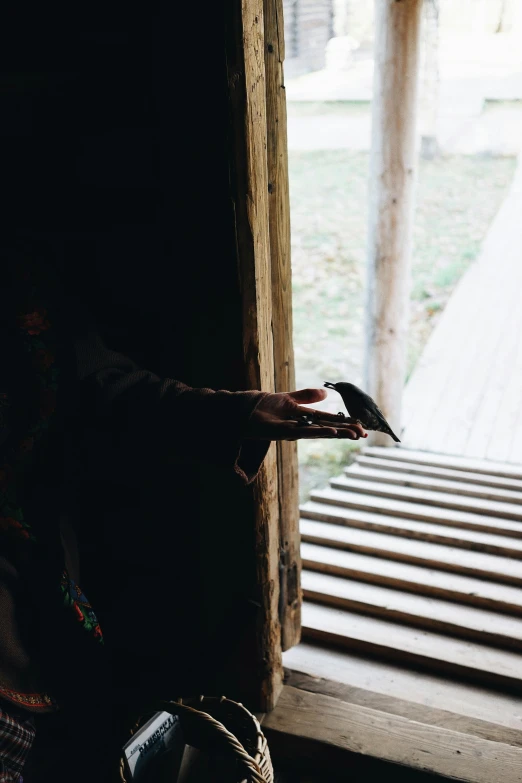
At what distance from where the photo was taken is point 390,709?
180 cm

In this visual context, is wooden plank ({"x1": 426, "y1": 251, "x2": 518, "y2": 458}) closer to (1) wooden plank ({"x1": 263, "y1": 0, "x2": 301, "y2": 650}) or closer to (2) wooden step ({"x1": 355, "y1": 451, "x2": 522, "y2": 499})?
(2) wooden step ({"x1": 355, "y1": 451, "x2": 522, "y2": 499})

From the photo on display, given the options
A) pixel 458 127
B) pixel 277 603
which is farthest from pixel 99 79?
pixel 458 127

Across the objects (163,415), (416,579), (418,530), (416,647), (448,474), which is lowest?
(448,474)

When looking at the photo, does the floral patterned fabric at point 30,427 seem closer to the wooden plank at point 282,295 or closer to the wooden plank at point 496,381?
the wooden plank at point 282,295

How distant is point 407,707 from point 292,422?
114cm

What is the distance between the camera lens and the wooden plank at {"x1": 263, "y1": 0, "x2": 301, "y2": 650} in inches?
60.0

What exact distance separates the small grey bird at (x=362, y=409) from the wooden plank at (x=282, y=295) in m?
0.54

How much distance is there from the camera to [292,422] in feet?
3.73

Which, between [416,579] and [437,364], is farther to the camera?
[437,364]

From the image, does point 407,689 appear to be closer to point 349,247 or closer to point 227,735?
point 227,735

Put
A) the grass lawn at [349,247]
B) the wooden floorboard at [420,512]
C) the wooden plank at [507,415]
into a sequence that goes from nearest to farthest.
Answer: the wooden floorboard at [420,512], the wooden plank at [507,415], the grass lawn at [349,247]

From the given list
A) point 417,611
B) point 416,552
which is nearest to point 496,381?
point 416,552

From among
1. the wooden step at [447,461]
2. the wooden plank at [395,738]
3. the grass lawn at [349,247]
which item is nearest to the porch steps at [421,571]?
the wooden step at [447,461]

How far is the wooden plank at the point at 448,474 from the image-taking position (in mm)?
3597
